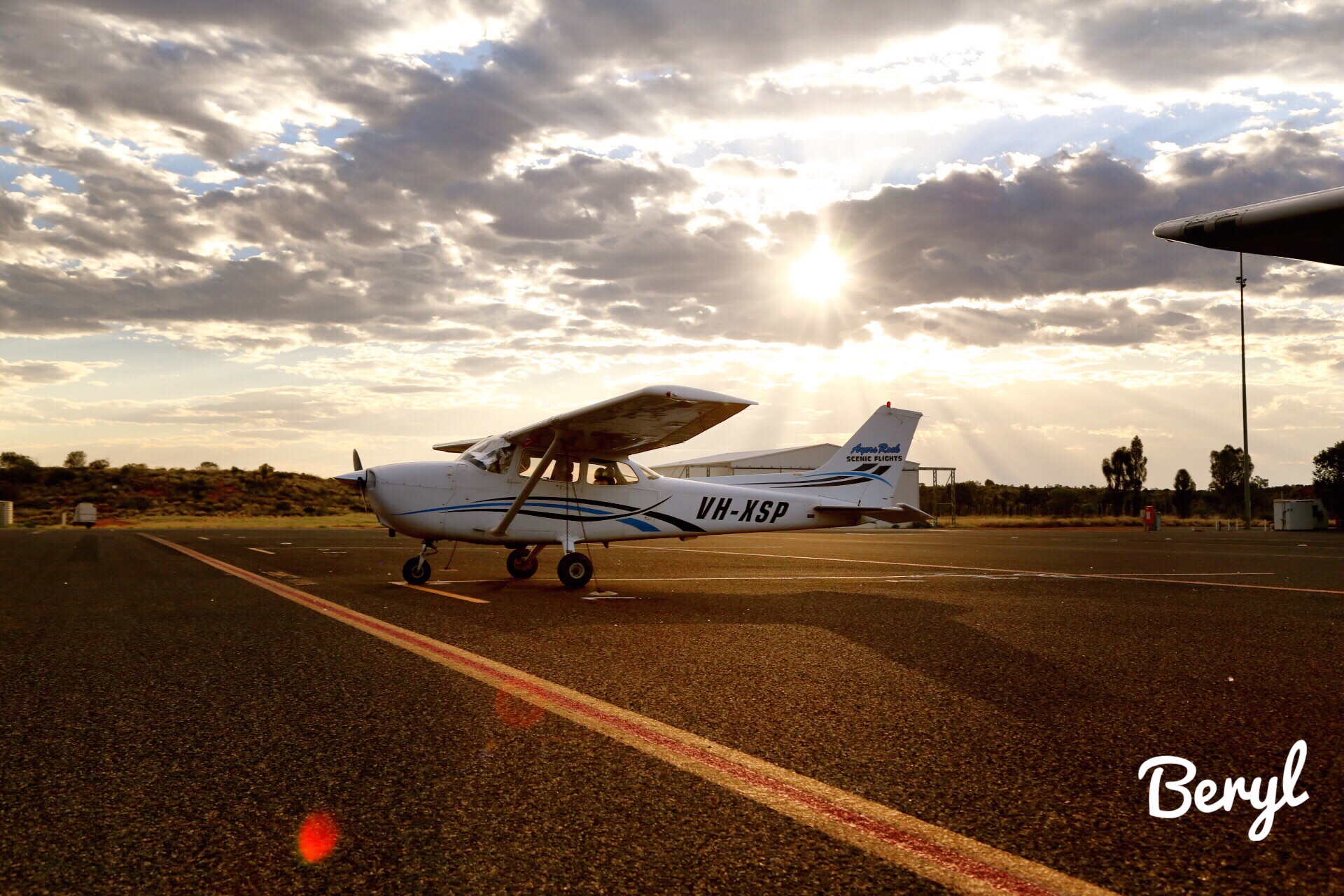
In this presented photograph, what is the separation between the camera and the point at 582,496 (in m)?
12.7

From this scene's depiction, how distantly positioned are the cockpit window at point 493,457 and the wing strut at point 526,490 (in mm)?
394

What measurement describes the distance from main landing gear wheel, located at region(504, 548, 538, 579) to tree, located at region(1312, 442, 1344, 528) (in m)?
47.9

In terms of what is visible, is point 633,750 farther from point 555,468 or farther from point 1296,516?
point 1296,516

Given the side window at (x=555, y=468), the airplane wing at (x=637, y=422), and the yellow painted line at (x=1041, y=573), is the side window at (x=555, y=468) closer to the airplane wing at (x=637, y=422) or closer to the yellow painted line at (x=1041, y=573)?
the airplane wing at (x=637, y=422)

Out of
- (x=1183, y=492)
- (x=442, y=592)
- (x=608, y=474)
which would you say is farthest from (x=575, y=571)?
(x=1183, y=492)

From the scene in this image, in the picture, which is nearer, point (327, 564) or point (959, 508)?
point (327, 564)

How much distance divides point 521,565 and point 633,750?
32.7ft

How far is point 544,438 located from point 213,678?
760cm

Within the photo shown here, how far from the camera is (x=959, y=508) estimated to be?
268 ft

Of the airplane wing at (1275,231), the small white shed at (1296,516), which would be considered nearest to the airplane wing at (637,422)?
the airplane wing at (1275,231)

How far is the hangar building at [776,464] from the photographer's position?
45.9 meters

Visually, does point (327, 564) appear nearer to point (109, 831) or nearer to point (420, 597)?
point (420, 597)

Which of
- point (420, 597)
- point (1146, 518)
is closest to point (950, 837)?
point (420, 597)

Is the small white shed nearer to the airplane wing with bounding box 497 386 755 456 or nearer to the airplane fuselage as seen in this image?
the airplane fuselage
